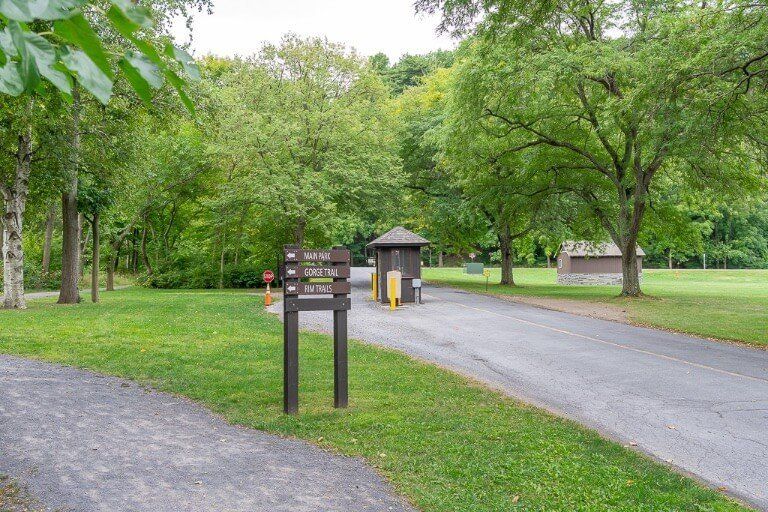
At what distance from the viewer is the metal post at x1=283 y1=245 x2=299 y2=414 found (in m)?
6.42

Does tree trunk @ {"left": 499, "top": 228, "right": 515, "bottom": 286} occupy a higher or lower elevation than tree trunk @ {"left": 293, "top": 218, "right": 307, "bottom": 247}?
lower

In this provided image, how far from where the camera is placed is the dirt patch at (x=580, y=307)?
1698 centimetres

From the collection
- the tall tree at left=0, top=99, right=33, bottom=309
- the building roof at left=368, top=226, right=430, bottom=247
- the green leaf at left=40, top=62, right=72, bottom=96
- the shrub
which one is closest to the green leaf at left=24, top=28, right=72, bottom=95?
the green leaf at left=40, top=62, right=72, bottom=96

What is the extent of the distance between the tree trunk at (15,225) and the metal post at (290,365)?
1350 centimetres

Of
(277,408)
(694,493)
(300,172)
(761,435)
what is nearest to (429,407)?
(277,408)

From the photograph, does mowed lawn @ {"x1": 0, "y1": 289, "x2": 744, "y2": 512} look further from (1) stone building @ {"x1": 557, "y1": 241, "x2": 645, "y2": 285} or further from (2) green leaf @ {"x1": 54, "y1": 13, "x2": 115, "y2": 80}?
(1) stone building @ {"x1": 557, "y1": 241, "x2": 645, "y2": 285}

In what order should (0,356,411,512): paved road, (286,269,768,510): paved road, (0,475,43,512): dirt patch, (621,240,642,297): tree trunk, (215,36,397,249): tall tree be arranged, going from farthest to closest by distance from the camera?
1. (215,36,397,249): tall tree
2. (621,240,642,297): tree trunk
3. (286,269,768,510): paved road
4. (0,356,411,512): paved road
5. (0,475,43,512): dirt patch

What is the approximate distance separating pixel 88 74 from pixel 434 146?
1107 inches

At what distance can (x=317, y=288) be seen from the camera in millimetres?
6691

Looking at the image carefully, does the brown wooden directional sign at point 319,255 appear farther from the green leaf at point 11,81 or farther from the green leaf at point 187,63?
the green leaf at point 11,81

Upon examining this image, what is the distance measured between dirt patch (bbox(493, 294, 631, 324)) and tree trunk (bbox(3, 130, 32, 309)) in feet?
52.6

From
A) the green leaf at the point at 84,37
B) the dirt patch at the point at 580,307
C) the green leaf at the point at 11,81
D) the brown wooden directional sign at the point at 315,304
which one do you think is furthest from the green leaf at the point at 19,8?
the dirt patch at the point at 580,307

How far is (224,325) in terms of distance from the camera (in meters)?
13.6

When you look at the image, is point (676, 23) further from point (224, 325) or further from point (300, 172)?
point (300, 172)
